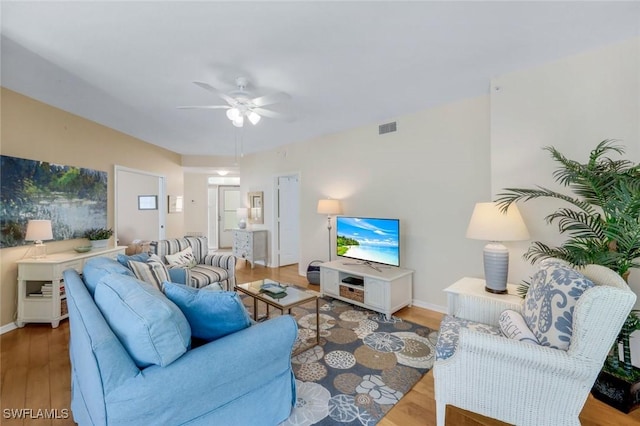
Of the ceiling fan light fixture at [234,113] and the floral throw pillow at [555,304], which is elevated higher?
the ceiling fan light fixture at [234,113]

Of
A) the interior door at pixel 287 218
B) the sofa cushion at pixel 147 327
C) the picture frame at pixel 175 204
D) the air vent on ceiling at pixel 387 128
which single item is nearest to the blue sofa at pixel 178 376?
the sofa cushion at pixel 147 327

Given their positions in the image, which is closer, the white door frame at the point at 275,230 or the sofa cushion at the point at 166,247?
the sofa cushion at the point at 166,247

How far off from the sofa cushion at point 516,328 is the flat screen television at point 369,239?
61.9 inches

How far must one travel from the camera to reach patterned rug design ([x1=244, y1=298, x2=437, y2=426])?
172 centimetres

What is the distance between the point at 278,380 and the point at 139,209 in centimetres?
692

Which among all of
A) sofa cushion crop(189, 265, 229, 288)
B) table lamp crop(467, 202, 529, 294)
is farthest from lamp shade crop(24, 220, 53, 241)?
table lamp crop(467, 202, 529, 294)

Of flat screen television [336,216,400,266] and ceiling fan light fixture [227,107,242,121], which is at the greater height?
ceiling fan light fixture [227,107,242,121]

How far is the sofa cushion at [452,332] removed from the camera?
1.61m

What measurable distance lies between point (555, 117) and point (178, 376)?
331 centimetres

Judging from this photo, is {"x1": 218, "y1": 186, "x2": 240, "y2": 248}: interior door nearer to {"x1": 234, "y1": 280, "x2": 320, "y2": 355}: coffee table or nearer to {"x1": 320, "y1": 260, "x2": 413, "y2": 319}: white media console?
{"x1": 320, "y1": 260, "x2": 413, "y2": 319}: white media console

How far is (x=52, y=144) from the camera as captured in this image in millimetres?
3268

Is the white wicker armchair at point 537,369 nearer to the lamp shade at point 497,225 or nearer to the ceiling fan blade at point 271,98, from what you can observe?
the lamp shade at point 497,225

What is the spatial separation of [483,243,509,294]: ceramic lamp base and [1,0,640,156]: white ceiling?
168cm

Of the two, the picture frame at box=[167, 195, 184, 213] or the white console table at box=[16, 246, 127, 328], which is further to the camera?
the picture frame at box=[167, 195, 184, 213]
